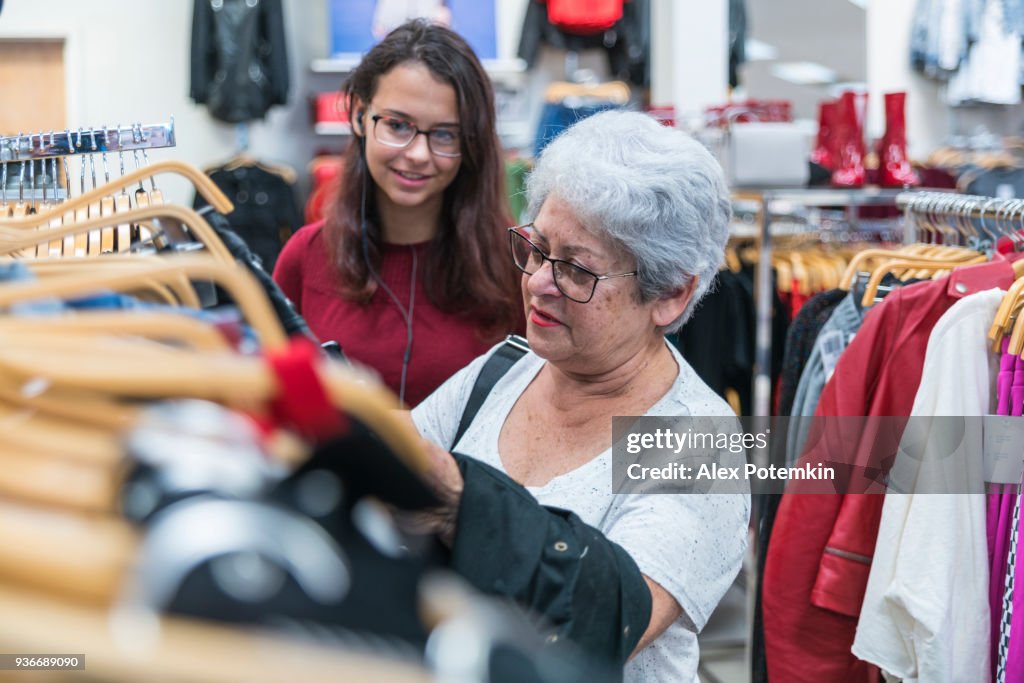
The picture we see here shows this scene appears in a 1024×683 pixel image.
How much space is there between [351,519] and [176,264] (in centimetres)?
18

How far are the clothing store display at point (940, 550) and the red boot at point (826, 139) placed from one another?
8.53 feet

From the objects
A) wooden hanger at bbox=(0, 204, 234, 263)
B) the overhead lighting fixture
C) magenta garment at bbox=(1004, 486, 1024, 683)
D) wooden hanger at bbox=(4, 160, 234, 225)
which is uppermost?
the overhead lighting fixture

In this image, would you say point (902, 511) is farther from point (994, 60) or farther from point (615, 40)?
point (994, 60)

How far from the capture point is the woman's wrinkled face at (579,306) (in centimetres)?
147

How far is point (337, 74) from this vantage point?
6688 mm

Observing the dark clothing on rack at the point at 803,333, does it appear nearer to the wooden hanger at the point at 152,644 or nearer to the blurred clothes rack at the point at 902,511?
the blurred clothes rack at the point at 902,511

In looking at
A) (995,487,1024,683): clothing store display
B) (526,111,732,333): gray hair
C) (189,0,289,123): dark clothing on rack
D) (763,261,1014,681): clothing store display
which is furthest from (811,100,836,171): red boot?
(189,0,289,123): dark clothing on rack

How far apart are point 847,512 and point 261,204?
187 inches

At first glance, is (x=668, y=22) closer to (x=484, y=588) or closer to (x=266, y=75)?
(x=266, y=75)

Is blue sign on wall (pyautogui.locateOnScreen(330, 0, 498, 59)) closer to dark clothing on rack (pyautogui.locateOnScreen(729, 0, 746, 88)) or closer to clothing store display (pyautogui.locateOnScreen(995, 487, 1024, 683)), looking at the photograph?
dark clothing on rack (pyautogui.locateOnScreen(729, 0, 746, 88))

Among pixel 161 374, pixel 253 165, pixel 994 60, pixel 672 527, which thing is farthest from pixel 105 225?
pixel 994 60

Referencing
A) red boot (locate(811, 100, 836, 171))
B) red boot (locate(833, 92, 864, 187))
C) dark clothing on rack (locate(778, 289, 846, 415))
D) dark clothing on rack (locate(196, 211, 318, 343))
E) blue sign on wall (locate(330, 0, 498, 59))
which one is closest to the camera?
dark clothing on rack (locate(196, 211, 318, 343))

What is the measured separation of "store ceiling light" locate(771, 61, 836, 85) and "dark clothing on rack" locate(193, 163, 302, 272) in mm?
3520

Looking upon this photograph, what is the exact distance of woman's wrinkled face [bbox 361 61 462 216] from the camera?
2062mm
